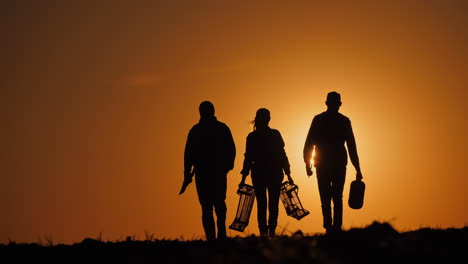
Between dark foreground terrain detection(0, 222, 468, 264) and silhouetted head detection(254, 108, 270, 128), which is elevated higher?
silhouetted head detection(254, 108, 270, 128)

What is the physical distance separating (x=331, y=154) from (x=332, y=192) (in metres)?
0.66

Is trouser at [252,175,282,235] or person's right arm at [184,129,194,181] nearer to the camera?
person's right arm at [184,129,194,181]

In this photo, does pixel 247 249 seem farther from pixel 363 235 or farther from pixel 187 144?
pixel 187 144

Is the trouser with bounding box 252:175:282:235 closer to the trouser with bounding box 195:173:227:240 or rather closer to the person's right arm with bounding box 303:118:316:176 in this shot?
the person's right arm with bounding box 303:118:316:176

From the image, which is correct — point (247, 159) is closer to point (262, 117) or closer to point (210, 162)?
point (262, 117)

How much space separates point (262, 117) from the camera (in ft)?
50.8

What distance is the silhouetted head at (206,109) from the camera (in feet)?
44.6

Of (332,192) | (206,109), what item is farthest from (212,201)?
(332,192)

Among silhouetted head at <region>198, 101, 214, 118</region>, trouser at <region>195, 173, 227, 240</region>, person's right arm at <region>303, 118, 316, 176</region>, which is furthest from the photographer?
person's right arm at <region>303, 118, 316, 176</region>

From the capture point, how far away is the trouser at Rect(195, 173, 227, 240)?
44.0ft

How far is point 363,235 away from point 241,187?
24.1 feet

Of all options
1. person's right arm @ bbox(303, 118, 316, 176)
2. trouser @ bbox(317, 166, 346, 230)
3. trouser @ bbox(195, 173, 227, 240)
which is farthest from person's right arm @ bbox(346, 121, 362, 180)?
trouser @ bbox(195, 173, 227, 240)

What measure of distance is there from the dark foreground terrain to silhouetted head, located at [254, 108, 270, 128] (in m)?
4.37

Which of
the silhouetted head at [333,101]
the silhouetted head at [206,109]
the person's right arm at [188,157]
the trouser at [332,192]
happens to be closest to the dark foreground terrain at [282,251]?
the person's right arm at [188,157]
